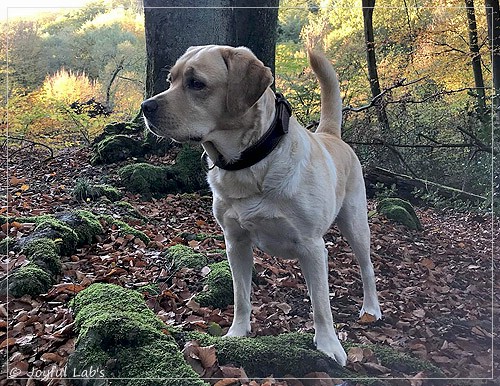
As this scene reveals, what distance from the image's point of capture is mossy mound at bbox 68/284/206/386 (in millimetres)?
1660

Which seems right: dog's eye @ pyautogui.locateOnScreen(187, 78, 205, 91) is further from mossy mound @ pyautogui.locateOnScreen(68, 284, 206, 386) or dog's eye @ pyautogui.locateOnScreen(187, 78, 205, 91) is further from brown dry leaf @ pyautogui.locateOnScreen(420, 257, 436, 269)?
brown dry leaf @ pyautogui.locateOnScreen(420, 257, 436, 269)

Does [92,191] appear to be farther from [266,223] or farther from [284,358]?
[284,358]

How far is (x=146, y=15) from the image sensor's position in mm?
2555

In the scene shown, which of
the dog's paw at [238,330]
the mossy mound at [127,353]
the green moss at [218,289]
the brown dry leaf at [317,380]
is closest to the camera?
the mossy mound at [127,353]

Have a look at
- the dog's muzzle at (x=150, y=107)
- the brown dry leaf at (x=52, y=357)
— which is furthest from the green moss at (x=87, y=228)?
the dog's muzzle at (x=150, y=107)

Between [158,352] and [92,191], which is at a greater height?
[92,191]

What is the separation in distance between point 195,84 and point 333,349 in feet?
3.62

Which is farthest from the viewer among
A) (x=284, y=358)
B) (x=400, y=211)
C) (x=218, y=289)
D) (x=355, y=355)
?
Answer: (x=400, y=211)

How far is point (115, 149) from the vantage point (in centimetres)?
261

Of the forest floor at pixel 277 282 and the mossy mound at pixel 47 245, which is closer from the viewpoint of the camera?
the forest floor at pixel 277 282

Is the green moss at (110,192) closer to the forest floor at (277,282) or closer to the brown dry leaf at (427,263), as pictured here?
the forest floor at (277,282)

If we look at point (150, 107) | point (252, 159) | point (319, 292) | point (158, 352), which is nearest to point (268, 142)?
point (252, 159)

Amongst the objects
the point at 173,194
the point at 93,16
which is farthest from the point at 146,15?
the point at 173,194

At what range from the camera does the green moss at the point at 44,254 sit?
7.54 feet
